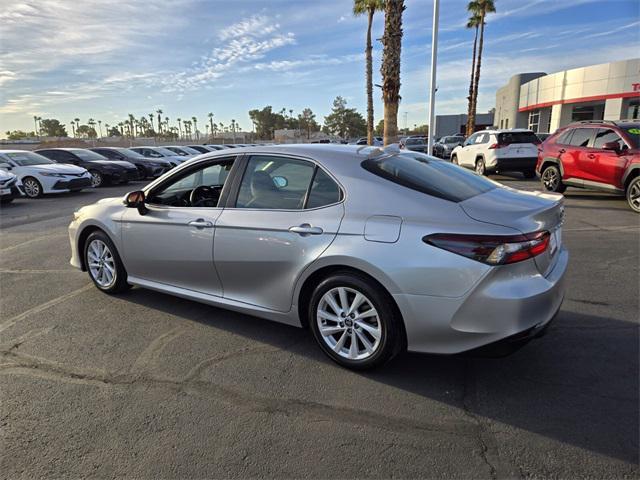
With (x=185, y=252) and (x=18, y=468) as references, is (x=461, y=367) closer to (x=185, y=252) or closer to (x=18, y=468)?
(x=185, y=252)

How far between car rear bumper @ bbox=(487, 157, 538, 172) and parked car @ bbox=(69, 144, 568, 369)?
38.9 ft

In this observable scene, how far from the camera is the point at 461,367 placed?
329 cm

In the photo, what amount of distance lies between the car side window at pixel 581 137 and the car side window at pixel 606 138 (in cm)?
21

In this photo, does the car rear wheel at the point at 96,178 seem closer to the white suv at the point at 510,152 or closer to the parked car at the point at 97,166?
the parked car at the point at 97,166

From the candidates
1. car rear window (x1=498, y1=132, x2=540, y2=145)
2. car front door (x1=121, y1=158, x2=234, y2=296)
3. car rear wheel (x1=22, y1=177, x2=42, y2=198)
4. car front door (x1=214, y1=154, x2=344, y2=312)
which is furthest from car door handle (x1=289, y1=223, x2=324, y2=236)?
car rear wheel (x1=22, y1=177, x2=42, y2=198)

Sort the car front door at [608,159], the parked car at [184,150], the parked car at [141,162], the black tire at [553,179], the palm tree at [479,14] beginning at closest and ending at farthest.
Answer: the car front door at [608,159]
the black tire at [553,179]
the parked car at [141,162]
the parked car at [184,150]
the palm tree at [479,14]

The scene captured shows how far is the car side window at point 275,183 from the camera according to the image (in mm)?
3457

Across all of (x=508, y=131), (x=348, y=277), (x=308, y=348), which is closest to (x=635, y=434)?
(x=348, y=277)

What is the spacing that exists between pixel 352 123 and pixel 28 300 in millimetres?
112320

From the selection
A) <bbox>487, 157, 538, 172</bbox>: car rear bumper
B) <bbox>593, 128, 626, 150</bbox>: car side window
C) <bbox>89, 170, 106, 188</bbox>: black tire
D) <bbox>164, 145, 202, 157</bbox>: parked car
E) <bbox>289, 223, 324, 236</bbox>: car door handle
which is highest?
<bbox>593, 128, 626, 150</bbox>: car side window

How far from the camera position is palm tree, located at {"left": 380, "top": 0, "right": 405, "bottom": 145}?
12211 millimetres

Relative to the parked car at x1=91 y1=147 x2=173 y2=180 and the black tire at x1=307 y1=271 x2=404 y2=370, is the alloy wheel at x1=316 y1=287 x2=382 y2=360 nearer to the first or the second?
the black tire at x1=307 y1=271 x2=404 y2=370

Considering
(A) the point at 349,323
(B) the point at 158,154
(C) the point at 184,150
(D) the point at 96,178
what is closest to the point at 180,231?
(A) the point at 349,323

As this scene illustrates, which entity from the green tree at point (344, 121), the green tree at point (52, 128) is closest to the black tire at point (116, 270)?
the green tree at point (344, 121)
